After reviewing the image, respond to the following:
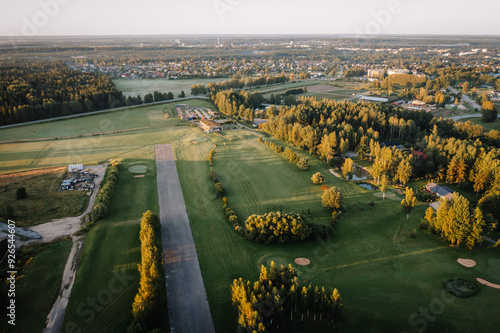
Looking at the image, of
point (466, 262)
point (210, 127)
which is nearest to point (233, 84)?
point (210, 127)

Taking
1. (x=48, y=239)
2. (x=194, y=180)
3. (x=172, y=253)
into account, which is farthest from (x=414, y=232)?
(x=48, y=239)

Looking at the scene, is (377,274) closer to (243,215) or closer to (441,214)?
(441,214)

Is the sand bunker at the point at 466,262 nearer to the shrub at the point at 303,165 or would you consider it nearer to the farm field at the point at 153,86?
the shrub at the point at 303,165

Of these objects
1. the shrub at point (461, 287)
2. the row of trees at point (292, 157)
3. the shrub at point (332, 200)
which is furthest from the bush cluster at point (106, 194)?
the shrub at point (461, 287)

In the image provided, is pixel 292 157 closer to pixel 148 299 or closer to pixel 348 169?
pixel 348 169

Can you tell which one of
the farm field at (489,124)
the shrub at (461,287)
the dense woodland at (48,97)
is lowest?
the shrub at (461,287)

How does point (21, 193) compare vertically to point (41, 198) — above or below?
above
